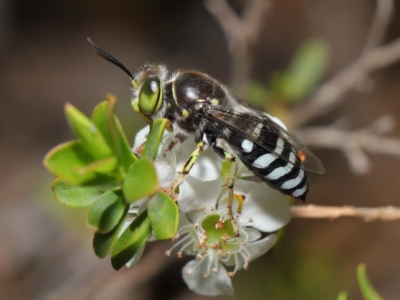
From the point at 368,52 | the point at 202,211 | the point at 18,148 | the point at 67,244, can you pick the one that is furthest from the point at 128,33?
the point at 202,211

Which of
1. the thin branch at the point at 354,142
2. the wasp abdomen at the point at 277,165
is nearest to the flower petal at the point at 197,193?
the wasp abdomen at the point at 277,165

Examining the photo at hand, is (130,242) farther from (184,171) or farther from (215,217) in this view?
(215,217)

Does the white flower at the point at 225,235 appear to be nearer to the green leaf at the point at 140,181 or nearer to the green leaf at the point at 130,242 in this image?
the green leaf at the point at 130,242

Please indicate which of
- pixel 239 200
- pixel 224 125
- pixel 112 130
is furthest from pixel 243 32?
pixel 112 130

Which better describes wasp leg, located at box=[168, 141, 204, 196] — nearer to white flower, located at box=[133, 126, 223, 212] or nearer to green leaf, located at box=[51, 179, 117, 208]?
white flower, located at box=[133, 126, 223, 212]

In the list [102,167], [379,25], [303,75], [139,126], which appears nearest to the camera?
[102,167]

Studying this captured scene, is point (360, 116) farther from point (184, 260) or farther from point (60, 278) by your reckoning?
point (60, 278)

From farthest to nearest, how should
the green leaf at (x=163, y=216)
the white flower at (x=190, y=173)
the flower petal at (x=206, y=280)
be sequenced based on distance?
the flower petal at (x=206, y=280) → the white flower at (x=190, y=173) → the green leaf at (x=163, y=216)
